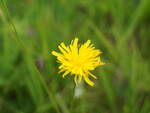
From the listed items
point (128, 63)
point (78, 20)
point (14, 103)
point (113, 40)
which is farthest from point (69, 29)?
point (14, 103)

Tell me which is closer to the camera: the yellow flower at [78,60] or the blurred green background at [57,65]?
the yellow flower at [78,60]

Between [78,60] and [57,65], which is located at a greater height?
[57,65]

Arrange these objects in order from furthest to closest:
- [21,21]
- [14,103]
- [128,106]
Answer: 1. [21,21]
2. [14,103]
3. [128,106]

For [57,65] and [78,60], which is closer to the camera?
[78,60]

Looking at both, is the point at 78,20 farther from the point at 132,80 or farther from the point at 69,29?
the point at 132,80

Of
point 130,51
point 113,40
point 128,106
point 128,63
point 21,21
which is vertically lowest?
point 128,106

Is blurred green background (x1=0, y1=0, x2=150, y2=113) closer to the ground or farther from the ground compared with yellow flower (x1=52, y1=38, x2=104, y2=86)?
farther from the ground

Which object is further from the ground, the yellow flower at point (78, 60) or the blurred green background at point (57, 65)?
Result: the blurred green background at point (57, 65)

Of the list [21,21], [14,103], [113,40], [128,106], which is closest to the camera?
[128,106]
